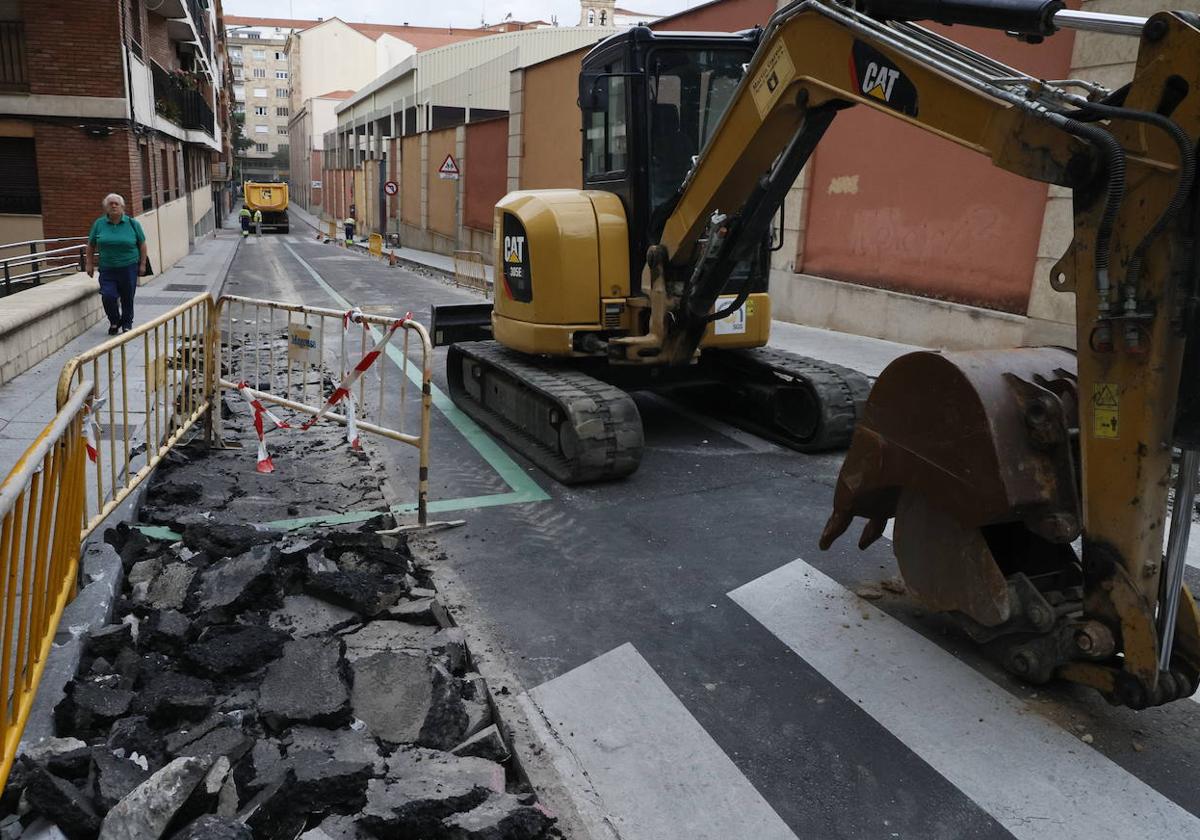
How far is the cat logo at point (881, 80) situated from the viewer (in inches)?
158

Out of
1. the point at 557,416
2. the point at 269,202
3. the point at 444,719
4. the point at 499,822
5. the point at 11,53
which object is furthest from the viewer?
the point at 269,202

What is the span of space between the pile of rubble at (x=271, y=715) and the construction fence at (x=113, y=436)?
0.28 m

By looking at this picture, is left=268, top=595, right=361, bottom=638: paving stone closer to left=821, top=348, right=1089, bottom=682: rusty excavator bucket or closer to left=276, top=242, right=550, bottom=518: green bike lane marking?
left=276, top=242, right=550, bottom=518: green bike lane marking

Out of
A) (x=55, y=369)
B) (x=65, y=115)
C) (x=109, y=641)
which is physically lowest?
(x=109, y=641)

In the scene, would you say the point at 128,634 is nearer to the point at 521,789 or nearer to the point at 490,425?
the point at 521,789

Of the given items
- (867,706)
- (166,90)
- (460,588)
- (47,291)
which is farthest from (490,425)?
(166,90)

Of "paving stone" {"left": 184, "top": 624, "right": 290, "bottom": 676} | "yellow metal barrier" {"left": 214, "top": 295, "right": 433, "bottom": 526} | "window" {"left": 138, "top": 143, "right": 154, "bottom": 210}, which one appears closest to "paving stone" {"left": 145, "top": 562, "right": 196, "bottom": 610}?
"paving stone" {"left": 184, "top": 624, "right": 290, "bottom": 676}

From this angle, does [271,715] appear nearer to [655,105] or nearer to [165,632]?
[165,632]

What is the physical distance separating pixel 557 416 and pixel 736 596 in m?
2.44

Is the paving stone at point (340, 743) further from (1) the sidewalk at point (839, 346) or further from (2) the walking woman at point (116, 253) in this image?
(2) the walking woman at point (116, 253)

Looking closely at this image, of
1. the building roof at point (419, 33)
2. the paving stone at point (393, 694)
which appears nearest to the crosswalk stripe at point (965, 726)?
the paving stone at point (393, 694)

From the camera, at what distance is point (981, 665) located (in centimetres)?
413

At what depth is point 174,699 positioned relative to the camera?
3.47 meters

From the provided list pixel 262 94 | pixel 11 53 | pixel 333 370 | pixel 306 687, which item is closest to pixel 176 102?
pixel 11 53
